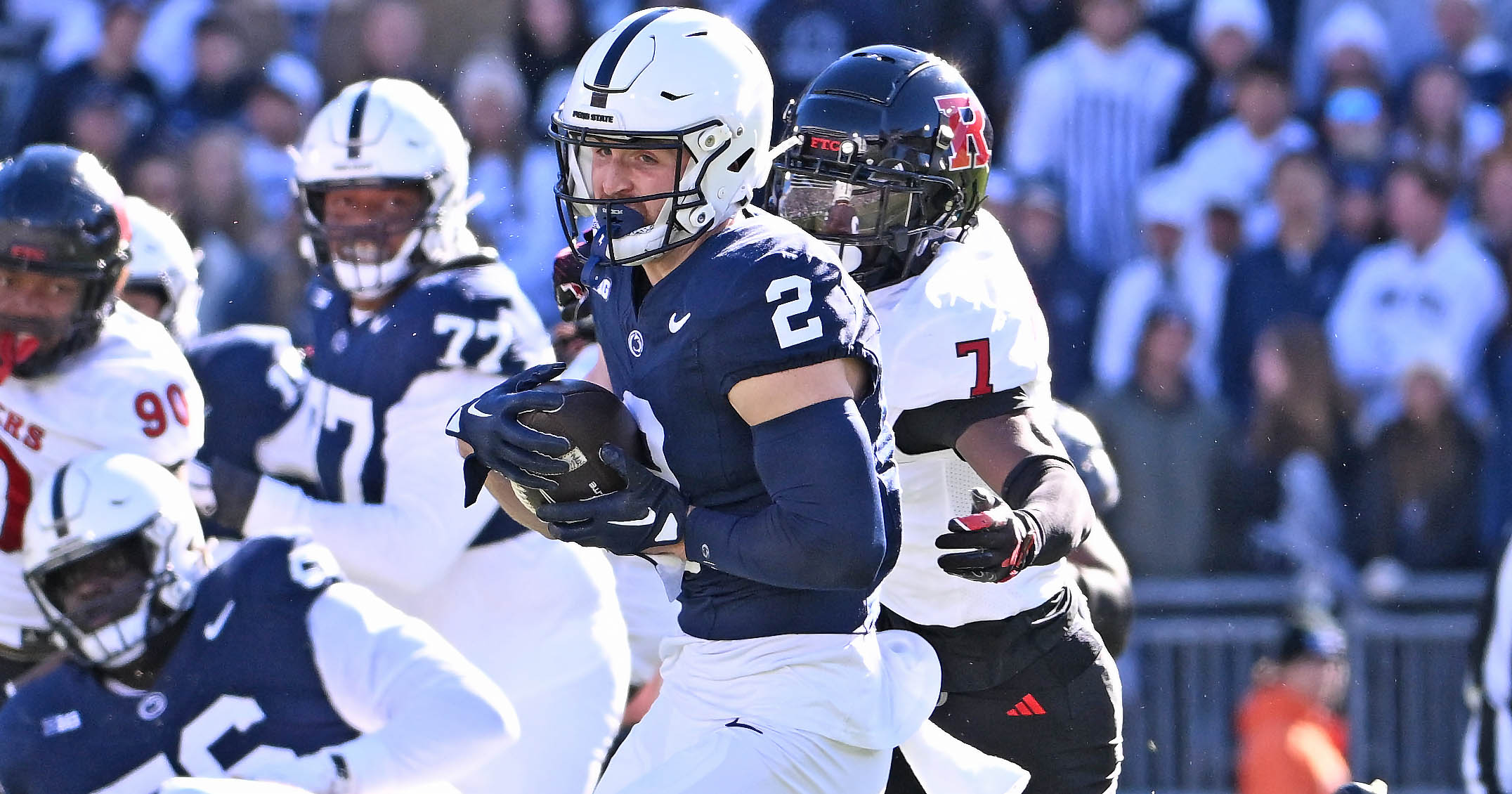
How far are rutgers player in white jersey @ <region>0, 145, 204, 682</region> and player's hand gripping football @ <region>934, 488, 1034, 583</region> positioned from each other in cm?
232

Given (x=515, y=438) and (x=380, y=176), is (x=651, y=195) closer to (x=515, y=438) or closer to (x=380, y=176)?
(x=515, y=438)

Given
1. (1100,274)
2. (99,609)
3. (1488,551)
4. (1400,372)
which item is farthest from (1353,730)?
(99,609)

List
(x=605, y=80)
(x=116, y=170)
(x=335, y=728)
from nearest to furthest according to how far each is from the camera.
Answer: (x=605, y=80) → (x=335, y=728) → (x=116, y=170)

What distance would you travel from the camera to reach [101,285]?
5.13 m

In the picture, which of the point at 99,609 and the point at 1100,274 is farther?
the point at 1100,274

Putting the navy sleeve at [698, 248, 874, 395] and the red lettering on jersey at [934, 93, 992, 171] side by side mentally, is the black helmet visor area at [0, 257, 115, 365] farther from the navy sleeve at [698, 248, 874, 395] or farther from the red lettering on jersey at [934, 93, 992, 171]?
the navy sleeve at [698, 248, 874, 395]

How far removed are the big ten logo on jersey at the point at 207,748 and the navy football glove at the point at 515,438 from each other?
118cm

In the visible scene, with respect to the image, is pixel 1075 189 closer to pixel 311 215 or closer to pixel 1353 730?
pixel 1353 730

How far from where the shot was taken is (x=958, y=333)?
12.8 ft

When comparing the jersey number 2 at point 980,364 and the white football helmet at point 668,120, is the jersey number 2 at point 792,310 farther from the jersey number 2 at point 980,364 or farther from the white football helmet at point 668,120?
the jersey number 2 at point 980,364

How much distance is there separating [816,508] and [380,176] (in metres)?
2.52

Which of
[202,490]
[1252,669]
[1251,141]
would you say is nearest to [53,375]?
[202,490]

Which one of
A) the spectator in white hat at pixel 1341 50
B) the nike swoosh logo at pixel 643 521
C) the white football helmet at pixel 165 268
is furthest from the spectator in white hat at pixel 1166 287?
the nike swoosh logo at pixel 643 521

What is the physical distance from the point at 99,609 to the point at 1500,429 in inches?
247
